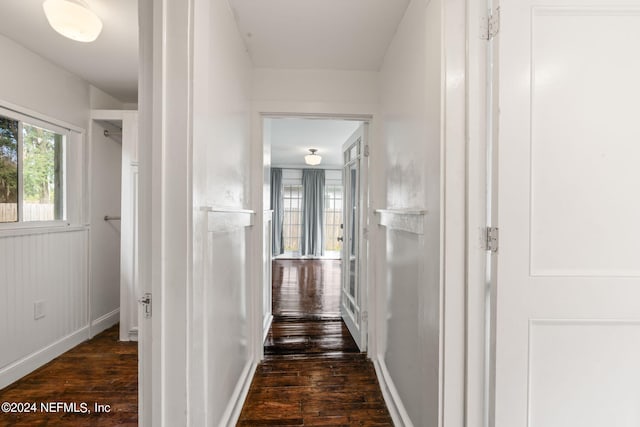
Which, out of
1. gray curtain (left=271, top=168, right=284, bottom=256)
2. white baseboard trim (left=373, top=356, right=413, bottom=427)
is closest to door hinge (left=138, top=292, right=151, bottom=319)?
white baseboard trim (left=373, top=356, right=413, bottom=427)

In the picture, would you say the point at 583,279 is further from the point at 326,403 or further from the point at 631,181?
the point at 326,403

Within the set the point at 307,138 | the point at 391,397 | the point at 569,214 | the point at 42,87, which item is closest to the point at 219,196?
the point at 569,214

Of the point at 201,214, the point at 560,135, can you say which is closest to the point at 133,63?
the point at 201,214

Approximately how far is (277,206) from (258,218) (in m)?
5.37

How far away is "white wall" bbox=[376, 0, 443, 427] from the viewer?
50.9 inches

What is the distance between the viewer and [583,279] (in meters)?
1.14

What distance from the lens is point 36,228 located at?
95.4 inches

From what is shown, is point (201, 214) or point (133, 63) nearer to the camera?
point (201, 214)

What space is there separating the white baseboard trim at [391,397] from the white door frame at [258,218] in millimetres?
271

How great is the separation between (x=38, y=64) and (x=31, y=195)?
1.04 metres

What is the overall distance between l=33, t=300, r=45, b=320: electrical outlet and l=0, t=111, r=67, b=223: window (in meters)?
0.66

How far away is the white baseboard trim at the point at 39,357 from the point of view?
7.09 ft

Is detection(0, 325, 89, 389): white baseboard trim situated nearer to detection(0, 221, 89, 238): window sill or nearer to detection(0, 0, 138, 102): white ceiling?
detection(0, 221, 89, 238): window sill

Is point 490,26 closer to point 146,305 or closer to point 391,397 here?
point 146,305
